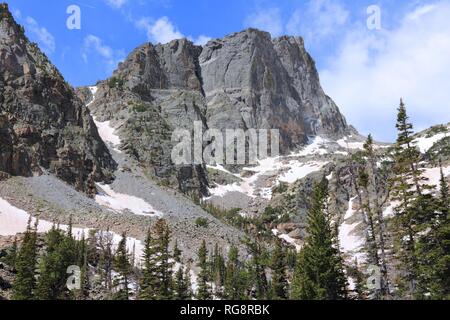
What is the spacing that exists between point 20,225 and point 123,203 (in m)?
35.8

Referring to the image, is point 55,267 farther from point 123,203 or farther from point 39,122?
point 39,122

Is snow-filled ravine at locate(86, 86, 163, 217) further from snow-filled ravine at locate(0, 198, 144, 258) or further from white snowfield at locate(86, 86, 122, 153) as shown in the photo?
white snowfield at locate(86, 86, 122, 153)

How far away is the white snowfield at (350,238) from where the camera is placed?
402ft

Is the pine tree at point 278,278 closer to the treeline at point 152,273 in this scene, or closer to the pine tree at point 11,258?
the treeline at point 152,273

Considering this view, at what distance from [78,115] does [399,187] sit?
334ft

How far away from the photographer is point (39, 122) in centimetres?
10744

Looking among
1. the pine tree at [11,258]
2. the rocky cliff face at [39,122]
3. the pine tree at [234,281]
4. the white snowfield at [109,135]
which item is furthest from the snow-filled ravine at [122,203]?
the pine tree at [11,258]

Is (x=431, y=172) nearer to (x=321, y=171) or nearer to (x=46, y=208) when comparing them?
(x=321, y=171)

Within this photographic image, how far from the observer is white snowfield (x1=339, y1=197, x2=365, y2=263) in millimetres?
122387

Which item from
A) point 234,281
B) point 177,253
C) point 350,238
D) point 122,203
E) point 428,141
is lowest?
point 234,281

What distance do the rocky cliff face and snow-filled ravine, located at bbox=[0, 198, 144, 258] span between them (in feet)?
54.6

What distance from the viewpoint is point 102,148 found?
5025 inches

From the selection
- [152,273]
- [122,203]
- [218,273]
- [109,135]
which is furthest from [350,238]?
[152,273]
